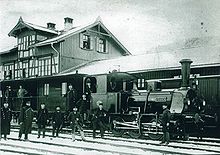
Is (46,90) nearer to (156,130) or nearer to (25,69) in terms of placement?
(156,130)

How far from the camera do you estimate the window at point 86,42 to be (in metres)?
21.1

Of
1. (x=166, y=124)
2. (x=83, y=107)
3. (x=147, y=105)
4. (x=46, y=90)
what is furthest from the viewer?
(x=46, y=90)

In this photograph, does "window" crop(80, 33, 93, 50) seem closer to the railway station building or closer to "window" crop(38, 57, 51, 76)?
the railway station building

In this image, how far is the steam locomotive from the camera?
9578mm

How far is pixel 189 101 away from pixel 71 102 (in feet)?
15.5

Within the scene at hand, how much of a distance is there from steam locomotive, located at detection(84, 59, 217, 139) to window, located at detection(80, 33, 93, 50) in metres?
10.2

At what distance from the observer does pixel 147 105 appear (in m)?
10.3

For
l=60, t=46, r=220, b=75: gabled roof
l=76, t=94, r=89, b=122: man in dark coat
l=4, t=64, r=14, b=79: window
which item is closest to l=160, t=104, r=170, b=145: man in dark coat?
l=76, t=94, r=89, b=122: man in dark coat

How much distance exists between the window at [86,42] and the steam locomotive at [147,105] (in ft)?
33.5

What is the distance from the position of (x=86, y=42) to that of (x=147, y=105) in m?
11.7

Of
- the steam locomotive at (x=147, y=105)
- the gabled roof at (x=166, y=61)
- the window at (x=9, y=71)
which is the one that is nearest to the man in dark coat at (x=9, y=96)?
the gabled roof at (x=166, y=61)

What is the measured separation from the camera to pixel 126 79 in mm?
10992

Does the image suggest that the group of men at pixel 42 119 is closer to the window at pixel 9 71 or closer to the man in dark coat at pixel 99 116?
the man in dark coat at pixel 99 116

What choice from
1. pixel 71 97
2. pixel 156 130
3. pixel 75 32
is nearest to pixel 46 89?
pixel 71 97
